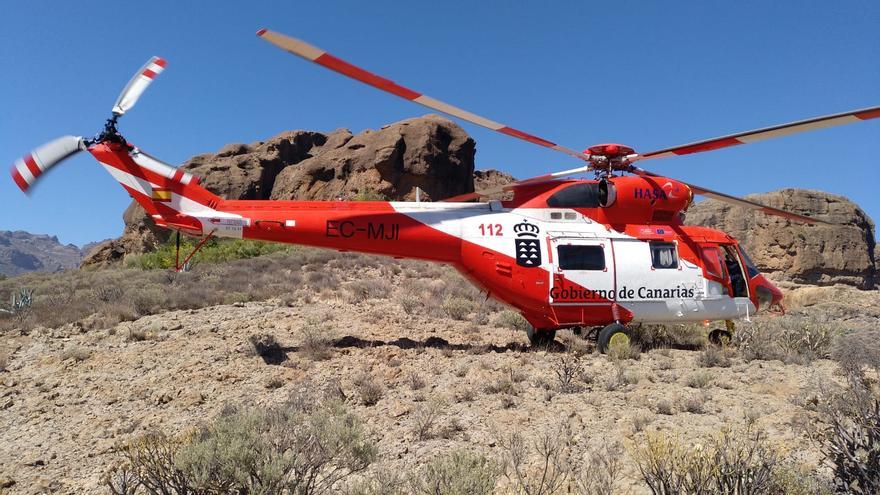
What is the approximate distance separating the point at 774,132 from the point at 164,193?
32.2ft

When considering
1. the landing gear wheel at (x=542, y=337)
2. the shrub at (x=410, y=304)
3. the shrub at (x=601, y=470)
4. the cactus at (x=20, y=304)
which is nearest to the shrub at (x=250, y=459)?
the shrub at (x=601, y=470)

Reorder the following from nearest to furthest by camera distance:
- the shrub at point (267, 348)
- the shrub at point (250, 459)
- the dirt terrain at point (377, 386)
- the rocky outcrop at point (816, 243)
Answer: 1. the shrub at point (250, 459)
2. the dirt terrain at point (377, 386)
3. the shrub at point (267, 348)
4. the rocky outcrop at point (816, 243)

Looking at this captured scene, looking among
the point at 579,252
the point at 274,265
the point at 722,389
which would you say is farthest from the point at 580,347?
the point at 274,265

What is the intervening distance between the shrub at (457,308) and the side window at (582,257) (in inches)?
140

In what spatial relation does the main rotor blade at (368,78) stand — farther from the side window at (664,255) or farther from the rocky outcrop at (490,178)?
the rocky outcrop at (490,178)

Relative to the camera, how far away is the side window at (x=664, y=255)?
9.83 m

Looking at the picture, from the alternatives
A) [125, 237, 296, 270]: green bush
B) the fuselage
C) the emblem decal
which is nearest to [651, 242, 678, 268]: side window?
the fuselage

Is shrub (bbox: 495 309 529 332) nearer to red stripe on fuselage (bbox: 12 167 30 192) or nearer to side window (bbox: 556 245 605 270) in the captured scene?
side window (bbox: 556 245 605 270)

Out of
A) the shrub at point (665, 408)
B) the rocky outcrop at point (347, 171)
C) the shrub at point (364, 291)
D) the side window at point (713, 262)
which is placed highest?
the rocky outcrop at point (347, 171)

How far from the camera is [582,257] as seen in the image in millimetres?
9547

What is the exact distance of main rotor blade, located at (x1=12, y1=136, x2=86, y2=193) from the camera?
779 cm

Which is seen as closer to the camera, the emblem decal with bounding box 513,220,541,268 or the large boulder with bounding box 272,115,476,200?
the emblem decal with bounding box 513,220,541,268

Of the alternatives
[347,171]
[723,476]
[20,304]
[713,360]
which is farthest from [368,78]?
[347,171]

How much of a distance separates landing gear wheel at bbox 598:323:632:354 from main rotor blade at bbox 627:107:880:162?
3.16 metres
